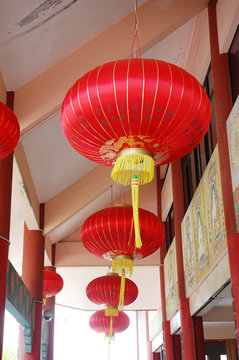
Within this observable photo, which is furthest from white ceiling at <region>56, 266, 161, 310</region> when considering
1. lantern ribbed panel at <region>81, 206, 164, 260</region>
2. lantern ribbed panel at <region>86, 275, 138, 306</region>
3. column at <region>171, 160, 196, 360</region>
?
lantern ribbed panel at <region>81, 206, 164, 260</region>

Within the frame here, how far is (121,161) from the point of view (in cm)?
329

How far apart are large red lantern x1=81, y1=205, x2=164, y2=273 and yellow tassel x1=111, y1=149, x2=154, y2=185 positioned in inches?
93.8

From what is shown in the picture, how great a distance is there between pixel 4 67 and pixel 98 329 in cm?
732

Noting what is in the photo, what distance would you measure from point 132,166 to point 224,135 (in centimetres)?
185

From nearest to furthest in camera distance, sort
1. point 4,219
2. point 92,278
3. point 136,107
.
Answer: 1. point 136,107
2. point 4,219
3. point 92,278

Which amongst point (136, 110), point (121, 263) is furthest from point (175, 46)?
point (136, 110)

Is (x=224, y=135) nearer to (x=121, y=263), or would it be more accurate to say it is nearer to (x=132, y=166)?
(x=132, y=166)

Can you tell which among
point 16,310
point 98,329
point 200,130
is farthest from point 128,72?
point 98,329

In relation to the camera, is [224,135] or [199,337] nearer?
[224,135]

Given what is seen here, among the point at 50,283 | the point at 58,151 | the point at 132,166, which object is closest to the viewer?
the point at 132,166

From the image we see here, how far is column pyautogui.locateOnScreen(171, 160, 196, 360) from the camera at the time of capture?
22.4 ft

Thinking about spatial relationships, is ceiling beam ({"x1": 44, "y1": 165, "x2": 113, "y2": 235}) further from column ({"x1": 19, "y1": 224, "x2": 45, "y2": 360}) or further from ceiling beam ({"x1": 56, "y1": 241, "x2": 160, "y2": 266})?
ceiling beam ({"x1": 56, "y1": 241, "x2": 160, "y2": 266})

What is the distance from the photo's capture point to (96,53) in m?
5.78

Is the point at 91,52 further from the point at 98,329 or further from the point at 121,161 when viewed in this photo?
the point at 98,329
